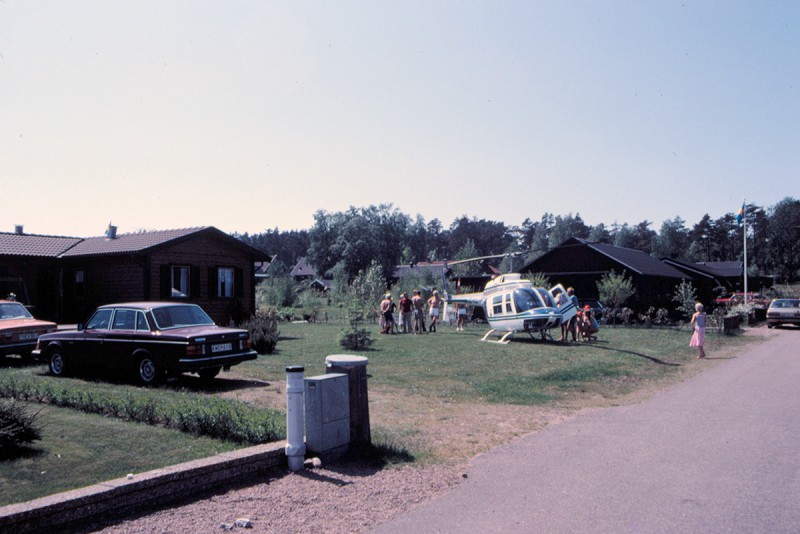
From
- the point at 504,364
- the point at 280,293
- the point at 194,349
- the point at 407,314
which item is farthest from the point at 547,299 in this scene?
the point at 280,293

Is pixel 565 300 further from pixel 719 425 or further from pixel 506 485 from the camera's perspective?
pixel 506 485

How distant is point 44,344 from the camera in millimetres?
13531

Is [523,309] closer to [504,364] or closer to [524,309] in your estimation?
[524,309]

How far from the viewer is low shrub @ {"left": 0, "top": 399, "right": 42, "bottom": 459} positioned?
6.67m

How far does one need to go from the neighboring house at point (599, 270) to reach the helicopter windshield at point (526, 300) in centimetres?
1529

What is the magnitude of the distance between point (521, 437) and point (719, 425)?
Result: 2835 millimetres

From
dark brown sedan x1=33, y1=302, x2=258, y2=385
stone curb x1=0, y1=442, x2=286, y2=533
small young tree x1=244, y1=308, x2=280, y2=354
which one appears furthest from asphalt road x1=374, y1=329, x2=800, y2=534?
small young tree x1=244, y1=308, x2=280, y2=354

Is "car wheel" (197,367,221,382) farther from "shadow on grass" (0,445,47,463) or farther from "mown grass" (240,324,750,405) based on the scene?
"shadow on grass" (0,445,47,463)

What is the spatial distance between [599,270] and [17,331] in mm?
32061

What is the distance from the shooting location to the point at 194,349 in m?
11.3

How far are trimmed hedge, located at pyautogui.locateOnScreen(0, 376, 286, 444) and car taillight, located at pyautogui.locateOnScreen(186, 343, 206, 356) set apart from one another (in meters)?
0.90


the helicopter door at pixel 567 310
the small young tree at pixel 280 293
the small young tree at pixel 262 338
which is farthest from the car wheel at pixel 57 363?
the small young tree at pixel 280 293

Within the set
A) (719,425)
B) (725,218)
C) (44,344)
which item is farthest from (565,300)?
(725,218)

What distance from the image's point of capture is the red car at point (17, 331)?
14.7m
